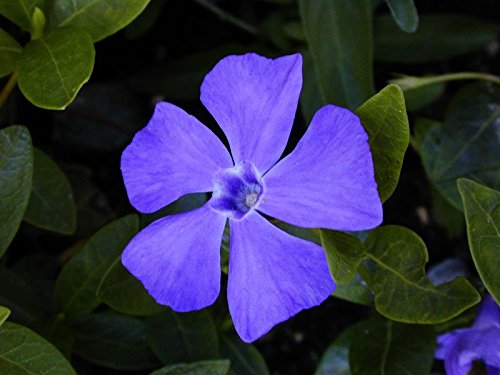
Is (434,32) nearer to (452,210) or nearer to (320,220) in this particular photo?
(452,210)

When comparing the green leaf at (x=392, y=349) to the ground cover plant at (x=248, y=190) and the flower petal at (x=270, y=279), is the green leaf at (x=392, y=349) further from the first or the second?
the flower petal at (x=270, y=279)

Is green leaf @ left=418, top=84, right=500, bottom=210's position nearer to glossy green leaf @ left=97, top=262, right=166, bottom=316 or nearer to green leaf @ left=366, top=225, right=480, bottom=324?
green leaf @ left=366, top=225, right=480, bottom=324

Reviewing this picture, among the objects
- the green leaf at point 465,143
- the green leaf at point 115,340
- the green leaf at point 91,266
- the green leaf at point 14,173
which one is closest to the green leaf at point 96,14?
the green leaf at point 14,173

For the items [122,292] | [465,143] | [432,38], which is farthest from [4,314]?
[432,38]

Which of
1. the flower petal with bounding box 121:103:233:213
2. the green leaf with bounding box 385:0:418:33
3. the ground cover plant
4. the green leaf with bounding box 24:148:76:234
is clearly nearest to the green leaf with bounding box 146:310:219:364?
the ground cover plant

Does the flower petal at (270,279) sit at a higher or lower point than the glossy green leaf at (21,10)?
lower
